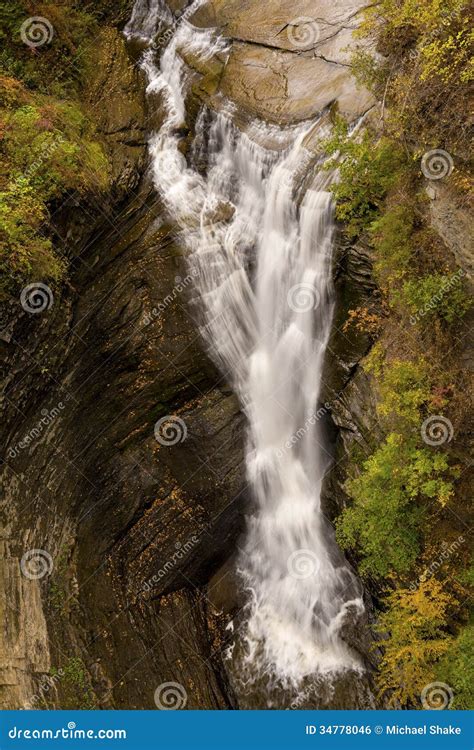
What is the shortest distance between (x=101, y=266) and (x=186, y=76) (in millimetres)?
4842

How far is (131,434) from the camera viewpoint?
976cm

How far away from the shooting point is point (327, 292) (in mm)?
8961

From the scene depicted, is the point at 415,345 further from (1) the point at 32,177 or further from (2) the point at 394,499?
(1) the point at 32,177

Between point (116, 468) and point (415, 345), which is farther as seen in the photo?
point (116, 468)

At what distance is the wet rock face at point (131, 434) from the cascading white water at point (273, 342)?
392 millimetres

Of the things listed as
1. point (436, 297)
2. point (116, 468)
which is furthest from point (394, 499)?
point (116, 468)

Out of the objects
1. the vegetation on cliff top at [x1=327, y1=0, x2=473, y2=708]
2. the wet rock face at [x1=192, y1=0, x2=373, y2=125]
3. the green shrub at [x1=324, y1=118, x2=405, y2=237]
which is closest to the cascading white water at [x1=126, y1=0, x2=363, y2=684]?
the wet rock face at [x1=192, y1=0, x2=373, y2=125]

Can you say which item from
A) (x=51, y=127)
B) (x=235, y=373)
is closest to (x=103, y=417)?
(x=235, y=373)

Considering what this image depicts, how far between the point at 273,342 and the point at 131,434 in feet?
9.71

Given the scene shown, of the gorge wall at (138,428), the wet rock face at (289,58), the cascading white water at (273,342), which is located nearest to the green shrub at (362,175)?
the gorge wall at (138,428)

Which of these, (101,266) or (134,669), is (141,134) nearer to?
(101,266)

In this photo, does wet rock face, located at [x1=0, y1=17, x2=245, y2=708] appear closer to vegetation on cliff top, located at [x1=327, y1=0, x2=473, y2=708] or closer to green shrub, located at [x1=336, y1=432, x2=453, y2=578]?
green shrub, located at [x1=336, y1=432, x2=453, y2=578]

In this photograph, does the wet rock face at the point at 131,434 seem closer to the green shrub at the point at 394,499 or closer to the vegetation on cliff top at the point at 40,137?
the vegetation on cliff top at the point at 40,137

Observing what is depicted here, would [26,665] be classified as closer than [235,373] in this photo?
Yes
